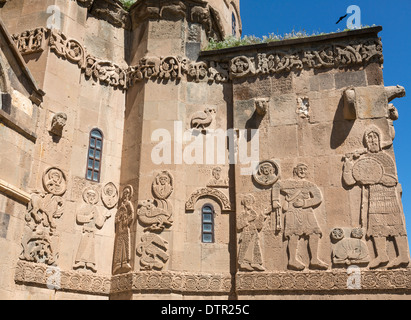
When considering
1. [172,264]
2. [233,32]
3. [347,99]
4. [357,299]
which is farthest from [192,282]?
[233,32]

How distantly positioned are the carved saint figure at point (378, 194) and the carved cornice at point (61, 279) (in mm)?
6940

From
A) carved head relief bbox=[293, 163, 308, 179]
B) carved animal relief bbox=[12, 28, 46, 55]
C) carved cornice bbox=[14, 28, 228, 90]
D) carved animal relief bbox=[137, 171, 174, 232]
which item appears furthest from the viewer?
carved cornice bbox=[14, 28, 228, 90]

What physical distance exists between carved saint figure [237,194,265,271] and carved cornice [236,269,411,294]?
0.26m

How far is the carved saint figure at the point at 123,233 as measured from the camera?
13.1 meters

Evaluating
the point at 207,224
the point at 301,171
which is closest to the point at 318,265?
the point at 301,171

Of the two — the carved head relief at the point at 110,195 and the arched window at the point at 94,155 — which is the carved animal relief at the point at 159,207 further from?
the arched window at the point at 94,155

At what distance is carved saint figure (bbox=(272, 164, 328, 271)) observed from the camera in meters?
12.4

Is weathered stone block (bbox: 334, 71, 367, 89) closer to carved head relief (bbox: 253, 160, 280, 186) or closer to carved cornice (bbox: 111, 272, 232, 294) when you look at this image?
carved head relief (bbox: 253, 160, 280, 186)

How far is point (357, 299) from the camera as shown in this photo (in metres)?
11.7

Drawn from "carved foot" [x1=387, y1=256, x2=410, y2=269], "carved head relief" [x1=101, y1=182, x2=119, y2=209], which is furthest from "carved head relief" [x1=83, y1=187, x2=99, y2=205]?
"carved foot" [x1=387, y1=256, x2=410, y2=269]

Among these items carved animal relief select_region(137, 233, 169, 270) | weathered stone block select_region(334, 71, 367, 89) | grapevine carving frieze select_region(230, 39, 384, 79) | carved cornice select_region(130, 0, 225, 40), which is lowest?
carved animal relief select_region(137, 233, 169, 270)

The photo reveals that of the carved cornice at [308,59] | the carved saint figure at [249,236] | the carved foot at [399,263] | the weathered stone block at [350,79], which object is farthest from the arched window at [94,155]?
the carved foot at [399,263]

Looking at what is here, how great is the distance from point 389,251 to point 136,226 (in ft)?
21.3

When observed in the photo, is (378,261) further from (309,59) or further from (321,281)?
(309,59)
